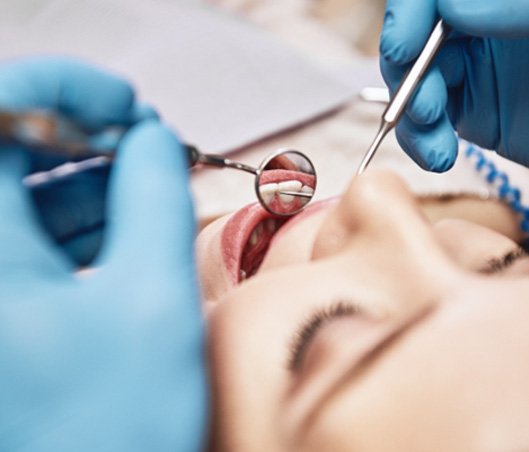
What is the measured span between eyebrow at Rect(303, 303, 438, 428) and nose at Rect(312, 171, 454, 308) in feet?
0.11

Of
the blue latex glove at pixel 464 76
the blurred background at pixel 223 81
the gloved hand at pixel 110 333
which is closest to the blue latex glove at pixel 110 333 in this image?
the gloved hand at pixel 110 333

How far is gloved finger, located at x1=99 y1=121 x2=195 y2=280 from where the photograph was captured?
0.56m

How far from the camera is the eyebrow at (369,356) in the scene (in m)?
0.56

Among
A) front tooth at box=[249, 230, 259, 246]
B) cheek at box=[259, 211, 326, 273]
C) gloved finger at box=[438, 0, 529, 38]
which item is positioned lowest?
front tooth at box=[249, 230, 259, 246]

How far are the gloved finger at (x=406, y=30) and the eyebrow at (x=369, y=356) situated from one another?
51 centimetres

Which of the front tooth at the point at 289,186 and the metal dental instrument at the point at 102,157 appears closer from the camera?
the metal dental instrument at the point at 102,157

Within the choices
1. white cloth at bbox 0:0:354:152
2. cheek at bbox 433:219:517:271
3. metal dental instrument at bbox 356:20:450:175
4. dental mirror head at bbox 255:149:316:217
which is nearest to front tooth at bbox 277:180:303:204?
dental mirror head at bbox 255:149:316:217

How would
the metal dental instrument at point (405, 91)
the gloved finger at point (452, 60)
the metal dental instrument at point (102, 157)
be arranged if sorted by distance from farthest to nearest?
the gloved finger at point (452, 60) < the metal dental instrument at point (405, 91) < the metal dental instrument at point (102, 157)

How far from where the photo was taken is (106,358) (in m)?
0.52

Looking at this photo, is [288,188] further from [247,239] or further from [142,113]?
[142,113]

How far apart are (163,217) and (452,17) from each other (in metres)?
0.60

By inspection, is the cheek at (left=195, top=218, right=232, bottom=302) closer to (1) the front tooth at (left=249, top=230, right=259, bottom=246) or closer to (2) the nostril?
(1) the front tooth at (left=249, top=230, right=259, bottom=246)

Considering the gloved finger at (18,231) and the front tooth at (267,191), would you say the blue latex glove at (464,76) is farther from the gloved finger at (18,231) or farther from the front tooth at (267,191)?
the gloved finger at (18,231)

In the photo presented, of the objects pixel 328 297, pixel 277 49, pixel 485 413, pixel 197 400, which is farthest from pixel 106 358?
pixel 277 49
